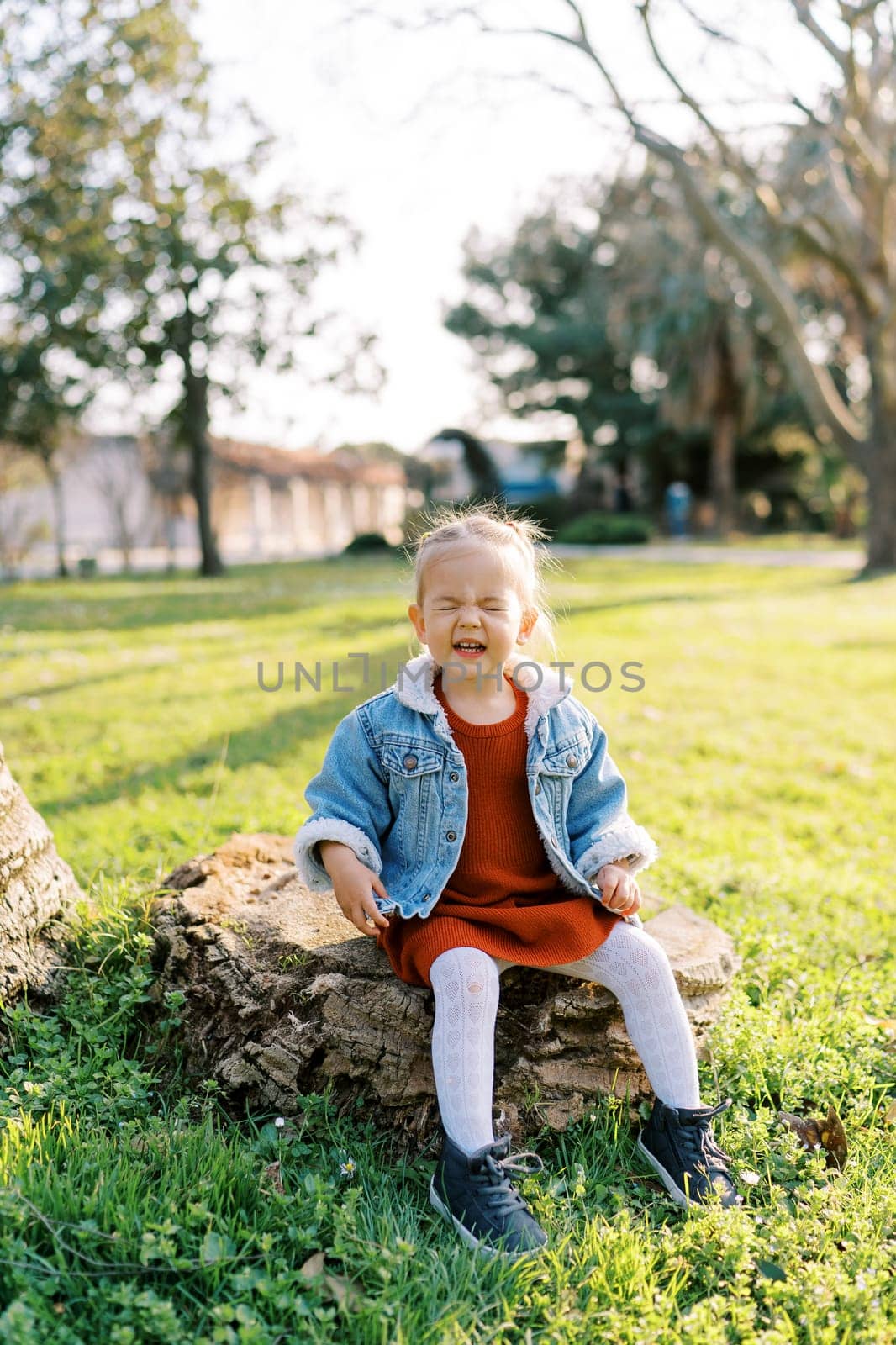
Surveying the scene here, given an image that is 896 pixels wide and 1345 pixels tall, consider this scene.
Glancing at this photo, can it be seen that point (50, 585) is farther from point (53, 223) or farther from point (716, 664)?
point (716, 664)

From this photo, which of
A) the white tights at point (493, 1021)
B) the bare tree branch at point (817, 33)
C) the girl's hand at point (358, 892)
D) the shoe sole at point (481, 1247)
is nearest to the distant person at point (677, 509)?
the bare tree branch at point (817, 33)

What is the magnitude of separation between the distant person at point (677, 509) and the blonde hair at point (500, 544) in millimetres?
30352

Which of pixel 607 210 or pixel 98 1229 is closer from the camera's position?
pixel 98 1229

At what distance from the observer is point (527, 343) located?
116ft

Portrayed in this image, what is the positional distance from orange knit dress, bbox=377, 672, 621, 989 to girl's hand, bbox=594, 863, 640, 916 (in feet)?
0.14

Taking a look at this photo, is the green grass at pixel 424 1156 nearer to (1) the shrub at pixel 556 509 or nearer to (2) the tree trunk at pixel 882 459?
(2) the tree trunk at pixel 882 459

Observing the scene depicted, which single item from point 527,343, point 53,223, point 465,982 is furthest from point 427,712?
point 527,343

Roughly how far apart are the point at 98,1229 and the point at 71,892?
1.23 meters

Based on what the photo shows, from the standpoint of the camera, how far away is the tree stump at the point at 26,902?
8.75 feet

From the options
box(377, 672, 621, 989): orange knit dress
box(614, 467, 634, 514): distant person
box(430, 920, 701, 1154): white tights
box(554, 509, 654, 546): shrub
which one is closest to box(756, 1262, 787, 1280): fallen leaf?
box(430, 920, 701, 1154): white tights

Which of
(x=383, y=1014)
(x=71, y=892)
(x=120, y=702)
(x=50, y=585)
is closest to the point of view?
(x=383, y=1014)

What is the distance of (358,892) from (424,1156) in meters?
0.61

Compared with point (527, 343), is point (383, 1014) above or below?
Result: below

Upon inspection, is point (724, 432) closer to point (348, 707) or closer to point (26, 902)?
point (348, 707)
